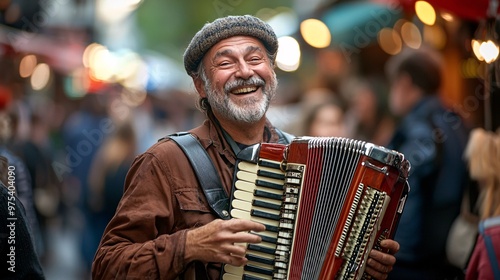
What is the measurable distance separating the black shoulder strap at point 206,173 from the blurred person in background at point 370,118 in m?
4.93

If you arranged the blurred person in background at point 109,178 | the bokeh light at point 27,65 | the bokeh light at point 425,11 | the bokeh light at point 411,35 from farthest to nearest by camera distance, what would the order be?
the bokeh light at point 27,65 → the bokeh light at point 411,35 → the blurred person in background at point 109,178 → the bokeh light at point 425,11

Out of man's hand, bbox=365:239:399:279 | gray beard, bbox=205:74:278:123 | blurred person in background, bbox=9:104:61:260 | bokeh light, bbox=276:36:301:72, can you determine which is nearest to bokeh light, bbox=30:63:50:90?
blurred person in background, bbox=9:104:61:260

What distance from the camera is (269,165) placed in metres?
3.96

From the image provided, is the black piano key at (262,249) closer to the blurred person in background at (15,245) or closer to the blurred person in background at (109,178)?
the blurred person in background at (15,245)

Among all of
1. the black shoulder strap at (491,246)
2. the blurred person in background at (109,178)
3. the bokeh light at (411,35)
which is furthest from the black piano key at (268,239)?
the bokeh light at (411,35)

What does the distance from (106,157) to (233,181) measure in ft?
16.3

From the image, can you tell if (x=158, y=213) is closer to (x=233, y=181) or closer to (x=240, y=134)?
(x=233, y=181)

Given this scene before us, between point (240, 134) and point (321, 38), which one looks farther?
point (321, 38)

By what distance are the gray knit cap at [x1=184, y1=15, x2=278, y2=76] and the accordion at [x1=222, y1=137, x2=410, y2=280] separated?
23.9 inches

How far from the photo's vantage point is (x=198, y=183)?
4.05 m

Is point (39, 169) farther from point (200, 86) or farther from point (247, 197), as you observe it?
point (247, 197)

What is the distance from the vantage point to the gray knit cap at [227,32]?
13.9ft

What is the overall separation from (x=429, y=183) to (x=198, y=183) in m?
2.85

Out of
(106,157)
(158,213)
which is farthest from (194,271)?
(106,157)
